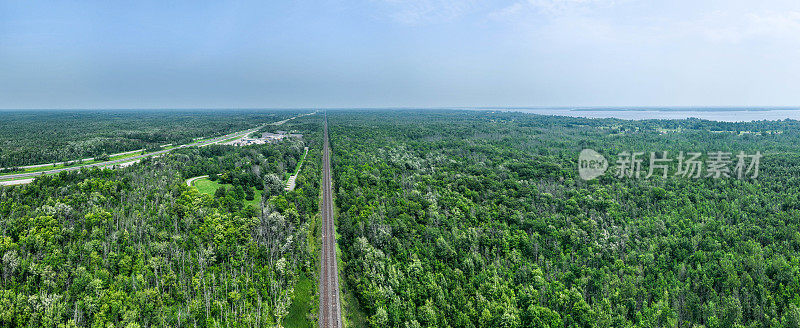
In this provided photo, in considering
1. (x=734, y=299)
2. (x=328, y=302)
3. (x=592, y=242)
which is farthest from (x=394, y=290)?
(x=734, y=299)

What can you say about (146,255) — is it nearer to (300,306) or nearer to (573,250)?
(300,306)

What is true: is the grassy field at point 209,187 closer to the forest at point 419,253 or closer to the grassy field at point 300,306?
the forest at point 419,253

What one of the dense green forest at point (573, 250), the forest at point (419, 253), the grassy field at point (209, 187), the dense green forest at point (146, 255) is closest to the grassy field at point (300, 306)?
the forest at point (419, 253)

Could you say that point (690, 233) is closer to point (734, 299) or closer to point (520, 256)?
point (734, 299)

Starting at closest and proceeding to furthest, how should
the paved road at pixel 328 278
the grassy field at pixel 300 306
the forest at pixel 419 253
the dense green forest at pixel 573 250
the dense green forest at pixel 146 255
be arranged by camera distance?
the dense green forest at pixel 146 255 < the forest at pixel 419 253 < the dense green forest at pixel 573 250 < the grassy field at pixel 300 306 < the paved road at pixel 328 278

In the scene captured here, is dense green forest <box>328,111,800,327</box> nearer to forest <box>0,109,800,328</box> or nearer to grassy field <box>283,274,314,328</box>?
forest <box>0,109,800,328</box>

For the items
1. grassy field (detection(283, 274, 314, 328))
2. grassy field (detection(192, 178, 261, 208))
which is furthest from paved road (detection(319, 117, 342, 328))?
grassy field (detection(192, 178, 261, 208))
